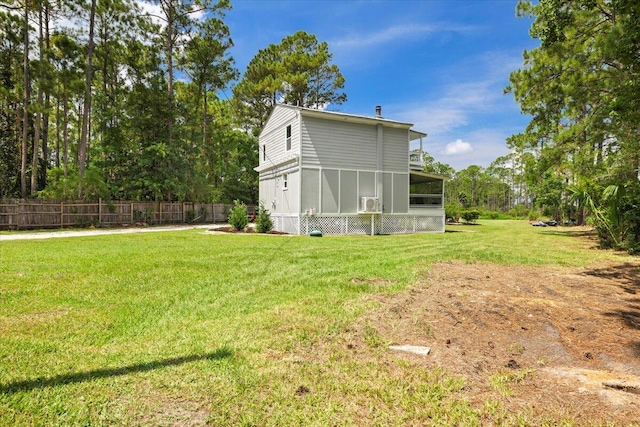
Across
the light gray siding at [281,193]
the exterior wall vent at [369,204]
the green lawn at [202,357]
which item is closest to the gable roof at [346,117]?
the light gray siding at [281,193]

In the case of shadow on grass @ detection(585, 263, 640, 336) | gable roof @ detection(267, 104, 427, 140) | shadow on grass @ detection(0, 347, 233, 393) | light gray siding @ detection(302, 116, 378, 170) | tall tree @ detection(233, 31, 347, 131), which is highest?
tall tree @ detection(233, 31, 347, 131)

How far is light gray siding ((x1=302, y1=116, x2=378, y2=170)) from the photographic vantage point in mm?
15250

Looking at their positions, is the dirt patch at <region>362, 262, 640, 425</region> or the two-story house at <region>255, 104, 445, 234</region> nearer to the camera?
the dirt patch at <region>362, 262, 640, 425</region>

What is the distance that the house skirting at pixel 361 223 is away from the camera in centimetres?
1541

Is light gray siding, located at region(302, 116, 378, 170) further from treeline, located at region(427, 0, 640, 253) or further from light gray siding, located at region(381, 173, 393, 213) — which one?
treeline, located at region(427, 0, 640, 253)

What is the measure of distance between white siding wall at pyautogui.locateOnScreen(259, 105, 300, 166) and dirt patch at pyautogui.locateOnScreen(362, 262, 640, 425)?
1161cm

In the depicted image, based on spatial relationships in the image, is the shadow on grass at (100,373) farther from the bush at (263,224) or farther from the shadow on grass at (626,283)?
the bush at (263,224)

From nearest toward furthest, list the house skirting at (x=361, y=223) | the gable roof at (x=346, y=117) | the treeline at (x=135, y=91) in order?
the gable roof at (x=346, y=117) < the house skirting at (x=361, y=223) < the treeline at (x=135, y=91)

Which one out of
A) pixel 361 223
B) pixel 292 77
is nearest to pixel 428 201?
pixel 361 223

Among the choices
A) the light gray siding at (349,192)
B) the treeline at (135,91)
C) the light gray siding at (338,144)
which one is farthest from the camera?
the treeline at (135,91)

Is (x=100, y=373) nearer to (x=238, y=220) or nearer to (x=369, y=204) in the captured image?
(x=238, y=220)

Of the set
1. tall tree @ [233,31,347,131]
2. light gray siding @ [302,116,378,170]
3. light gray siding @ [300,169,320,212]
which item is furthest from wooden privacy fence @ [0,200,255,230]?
light gray siding @ [302,116,378,170]

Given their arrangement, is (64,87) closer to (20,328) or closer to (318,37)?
(318,37)

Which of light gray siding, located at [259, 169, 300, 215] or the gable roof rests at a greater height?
the gable roof
